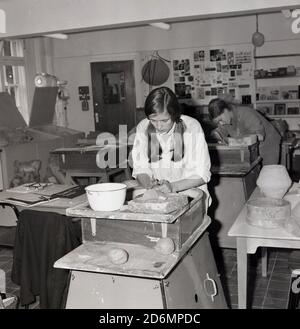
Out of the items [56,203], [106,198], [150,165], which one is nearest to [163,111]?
[150,165]

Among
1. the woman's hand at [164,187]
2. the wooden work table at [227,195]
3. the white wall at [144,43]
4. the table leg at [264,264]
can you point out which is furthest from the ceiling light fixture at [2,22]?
the table leg at [264,264]

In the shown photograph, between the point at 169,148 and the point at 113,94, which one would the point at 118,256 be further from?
the point at 113,94

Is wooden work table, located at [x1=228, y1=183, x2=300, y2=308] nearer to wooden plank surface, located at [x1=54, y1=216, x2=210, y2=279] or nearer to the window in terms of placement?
wooden plank surface, located at [x1=54, y1=216, x2=210, y2=279]

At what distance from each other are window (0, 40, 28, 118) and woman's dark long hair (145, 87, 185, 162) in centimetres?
607

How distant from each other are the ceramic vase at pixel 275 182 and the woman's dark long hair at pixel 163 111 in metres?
0.64

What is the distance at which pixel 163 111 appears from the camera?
2457mm

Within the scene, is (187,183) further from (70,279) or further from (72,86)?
(72,86)

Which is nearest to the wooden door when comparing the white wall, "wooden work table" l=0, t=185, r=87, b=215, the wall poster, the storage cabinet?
the white wall

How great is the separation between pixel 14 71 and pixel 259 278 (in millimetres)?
6483

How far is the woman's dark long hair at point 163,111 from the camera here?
2443mm

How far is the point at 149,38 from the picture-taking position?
327 inches

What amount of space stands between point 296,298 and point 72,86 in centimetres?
725

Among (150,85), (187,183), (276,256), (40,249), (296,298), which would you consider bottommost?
(276,256)
